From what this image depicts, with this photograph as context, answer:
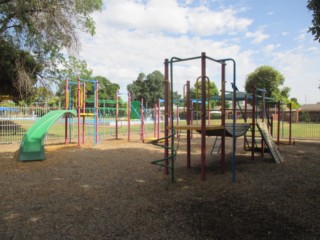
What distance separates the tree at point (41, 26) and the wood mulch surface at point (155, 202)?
29.2 ft

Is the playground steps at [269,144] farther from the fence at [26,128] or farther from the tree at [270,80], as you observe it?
the tree at [270,80]

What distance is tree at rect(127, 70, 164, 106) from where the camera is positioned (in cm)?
8544

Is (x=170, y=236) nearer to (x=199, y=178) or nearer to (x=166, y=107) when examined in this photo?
(x=199, y=178)

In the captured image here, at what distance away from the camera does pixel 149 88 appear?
8650cm

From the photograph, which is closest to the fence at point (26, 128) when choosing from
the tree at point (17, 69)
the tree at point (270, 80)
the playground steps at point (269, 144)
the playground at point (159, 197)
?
the tree at point (17, 69)

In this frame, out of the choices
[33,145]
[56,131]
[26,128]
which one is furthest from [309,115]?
[33,145]

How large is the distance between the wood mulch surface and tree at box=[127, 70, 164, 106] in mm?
77768

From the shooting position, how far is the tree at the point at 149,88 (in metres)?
85.4

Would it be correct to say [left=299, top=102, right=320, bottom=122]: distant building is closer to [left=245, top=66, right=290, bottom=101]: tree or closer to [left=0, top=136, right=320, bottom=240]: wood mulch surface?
[left=245, top=66, right=290, bottom=101]: tree

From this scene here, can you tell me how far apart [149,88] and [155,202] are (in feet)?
272

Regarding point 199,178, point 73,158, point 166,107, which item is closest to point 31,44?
point 73,158

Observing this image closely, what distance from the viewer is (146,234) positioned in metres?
3.23

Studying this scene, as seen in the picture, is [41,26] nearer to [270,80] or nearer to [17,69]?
[17,69]

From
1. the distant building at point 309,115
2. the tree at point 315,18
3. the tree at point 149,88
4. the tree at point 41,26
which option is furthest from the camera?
the tree at point 149,88
